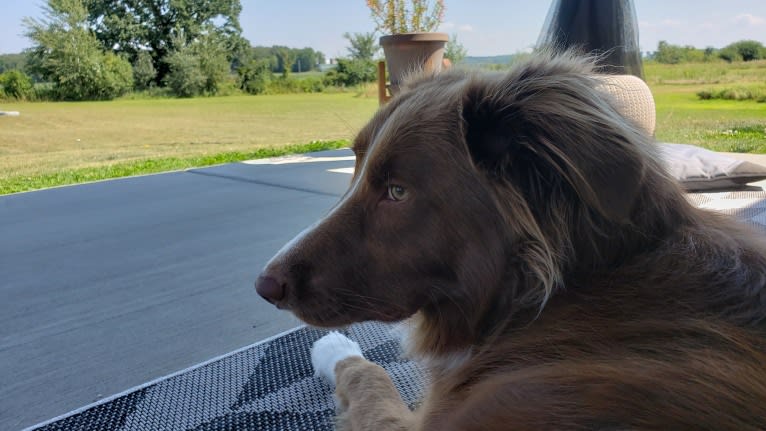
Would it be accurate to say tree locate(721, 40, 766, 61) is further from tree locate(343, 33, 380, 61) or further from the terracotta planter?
tree locate(343, 33, 380, 61)

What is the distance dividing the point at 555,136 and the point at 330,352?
3.91ft

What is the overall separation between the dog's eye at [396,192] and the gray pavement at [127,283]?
3.74ft

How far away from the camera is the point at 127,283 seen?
2.75 m

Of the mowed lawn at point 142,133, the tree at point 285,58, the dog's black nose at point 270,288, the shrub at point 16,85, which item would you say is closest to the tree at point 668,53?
the mowed lawn at point 142,133

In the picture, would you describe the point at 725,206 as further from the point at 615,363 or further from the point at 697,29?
the point at 697,29

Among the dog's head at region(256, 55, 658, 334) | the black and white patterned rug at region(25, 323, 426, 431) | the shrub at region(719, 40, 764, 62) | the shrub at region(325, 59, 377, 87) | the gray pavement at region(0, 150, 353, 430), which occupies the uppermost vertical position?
the shrub at region(325, 59, 377, 87)

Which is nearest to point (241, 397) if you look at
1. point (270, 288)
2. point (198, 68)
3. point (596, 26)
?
point (270, 288)

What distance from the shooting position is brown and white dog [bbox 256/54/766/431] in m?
0.93

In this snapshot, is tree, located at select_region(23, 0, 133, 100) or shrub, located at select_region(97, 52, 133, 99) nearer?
tree, located at select_region(23, 0, 133, 100)

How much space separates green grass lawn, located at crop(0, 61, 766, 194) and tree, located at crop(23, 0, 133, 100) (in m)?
0.69

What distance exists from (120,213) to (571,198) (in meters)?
3.89

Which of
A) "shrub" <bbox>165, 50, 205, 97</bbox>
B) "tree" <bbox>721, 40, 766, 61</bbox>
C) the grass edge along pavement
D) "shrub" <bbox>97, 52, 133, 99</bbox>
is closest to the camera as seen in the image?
"tree" <bbox>721, 40, 766, 61</bbox>

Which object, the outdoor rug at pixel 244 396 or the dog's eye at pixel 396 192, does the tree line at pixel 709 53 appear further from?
the dog's eye at pixel 396 192

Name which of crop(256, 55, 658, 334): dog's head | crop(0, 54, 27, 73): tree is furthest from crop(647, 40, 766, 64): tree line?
crop(0, 54, 27, 73): tree
